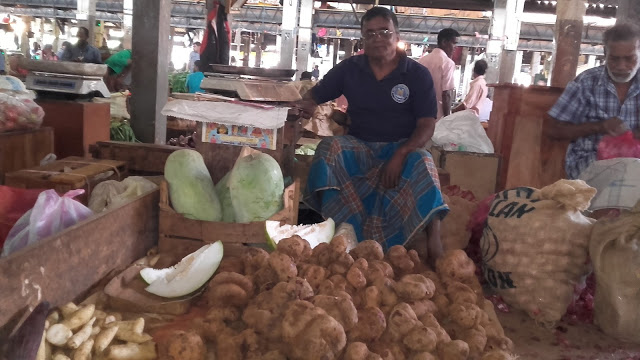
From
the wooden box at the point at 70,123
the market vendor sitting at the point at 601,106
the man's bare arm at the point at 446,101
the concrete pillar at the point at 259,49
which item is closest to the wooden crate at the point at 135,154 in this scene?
the wooden box at the point at 70,123

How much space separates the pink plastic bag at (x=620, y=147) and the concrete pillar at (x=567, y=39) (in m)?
4.21

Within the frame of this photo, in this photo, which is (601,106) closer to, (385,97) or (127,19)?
(385,97)

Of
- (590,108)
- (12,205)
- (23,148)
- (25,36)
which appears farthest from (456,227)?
(25,36)

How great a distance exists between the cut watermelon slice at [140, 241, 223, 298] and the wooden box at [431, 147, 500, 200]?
97.4 inches

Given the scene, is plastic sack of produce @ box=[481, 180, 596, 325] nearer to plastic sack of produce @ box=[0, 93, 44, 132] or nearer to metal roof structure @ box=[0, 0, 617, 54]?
plastic sack of produce @ box=[0, 93, 44, 132]

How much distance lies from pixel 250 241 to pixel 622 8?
5172 mm

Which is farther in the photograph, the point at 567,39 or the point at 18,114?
the point at 567,39

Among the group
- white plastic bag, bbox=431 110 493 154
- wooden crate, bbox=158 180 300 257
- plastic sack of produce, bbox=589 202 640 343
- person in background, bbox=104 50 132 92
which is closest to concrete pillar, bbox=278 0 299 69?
person in background, bbox=104 50 132 92

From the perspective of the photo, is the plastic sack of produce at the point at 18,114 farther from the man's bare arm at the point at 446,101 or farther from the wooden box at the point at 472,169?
the man's bare arm at the point at 446,101

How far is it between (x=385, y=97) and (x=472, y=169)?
1440 mm

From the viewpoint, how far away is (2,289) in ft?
5.57

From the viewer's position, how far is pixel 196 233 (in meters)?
2.65

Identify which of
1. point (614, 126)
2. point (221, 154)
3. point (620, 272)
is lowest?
point (620, 272)

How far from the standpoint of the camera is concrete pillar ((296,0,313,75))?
50.0ft
